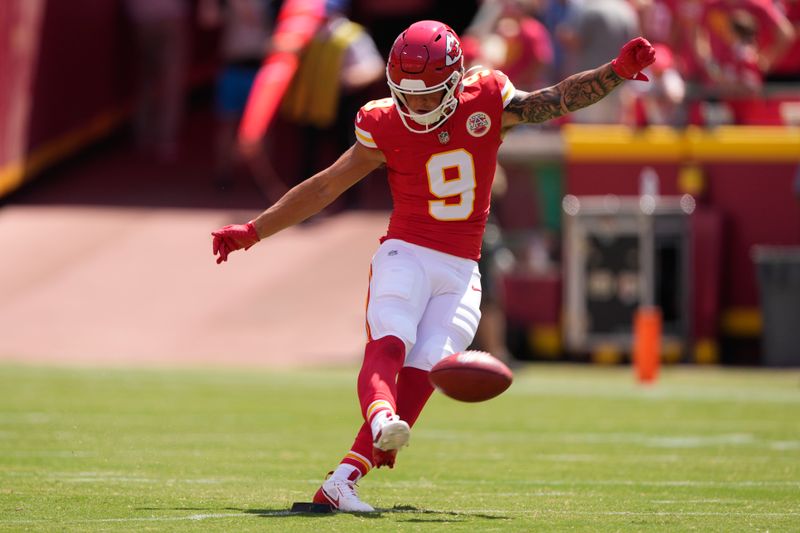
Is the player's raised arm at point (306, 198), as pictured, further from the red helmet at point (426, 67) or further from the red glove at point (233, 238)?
the red helmet at point (426, 67)

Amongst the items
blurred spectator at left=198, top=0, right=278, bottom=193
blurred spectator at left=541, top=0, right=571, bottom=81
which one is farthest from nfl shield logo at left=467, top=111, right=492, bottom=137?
blurred spectator at left=198, top=0, right=278, bottom=193

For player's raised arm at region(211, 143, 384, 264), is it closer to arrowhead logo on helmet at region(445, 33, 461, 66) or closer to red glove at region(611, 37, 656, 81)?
arrowhead logo on helmet at region(445, 33, 461, 66)

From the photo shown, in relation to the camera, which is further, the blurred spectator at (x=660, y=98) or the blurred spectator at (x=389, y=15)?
the blurred spectator at (x=389, y=15)

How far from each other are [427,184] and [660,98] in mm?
9339

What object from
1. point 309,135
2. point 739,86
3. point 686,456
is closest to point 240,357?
point 309,135

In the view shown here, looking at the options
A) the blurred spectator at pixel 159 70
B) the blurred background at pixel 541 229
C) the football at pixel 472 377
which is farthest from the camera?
the blurred spectator at pixel 159 70

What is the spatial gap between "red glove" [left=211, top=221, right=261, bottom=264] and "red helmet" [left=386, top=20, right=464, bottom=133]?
0.82 meters

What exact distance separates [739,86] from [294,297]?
16.1 feet

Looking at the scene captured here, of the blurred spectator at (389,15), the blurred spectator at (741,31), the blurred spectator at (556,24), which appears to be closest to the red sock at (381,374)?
the blurred spectator at (741,31)

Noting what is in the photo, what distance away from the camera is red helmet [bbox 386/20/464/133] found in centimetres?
662

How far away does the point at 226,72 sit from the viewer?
63.8 ft

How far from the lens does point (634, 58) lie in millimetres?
6766

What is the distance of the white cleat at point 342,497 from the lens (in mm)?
6457

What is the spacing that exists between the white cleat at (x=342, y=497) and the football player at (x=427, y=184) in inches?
4.2
